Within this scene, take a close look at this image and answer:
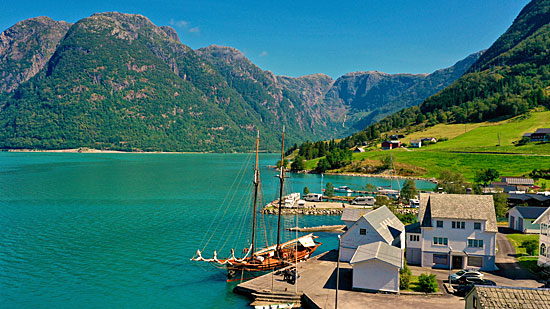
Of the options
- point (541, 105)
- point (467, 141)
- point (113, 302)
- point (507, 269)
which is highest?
point (541, 105)

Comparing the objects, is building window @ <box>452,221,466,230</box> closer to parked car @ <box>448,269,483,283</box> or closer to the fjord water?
parked car @ <box>448,269,483,283</box>

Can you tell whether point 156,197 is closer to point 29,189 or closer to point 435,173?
point 29,189

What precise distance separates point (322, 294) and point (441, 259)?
15.3 metres

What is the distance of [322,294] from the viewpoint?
1342 inches

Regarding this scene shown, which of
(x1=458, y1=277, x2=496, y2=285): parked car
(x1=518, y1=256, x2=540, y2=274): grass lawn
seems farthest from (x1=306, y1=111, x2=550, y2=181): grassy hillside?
(x1=458, y1=277, x2=496, y2=285): parked car

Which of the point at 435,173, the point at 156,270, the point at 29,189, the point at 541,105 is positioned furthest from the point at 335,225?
the point at 541,105

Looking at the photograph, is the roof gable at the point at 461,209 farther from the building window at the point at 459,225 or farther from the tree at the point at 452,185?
the tree at the point at 452,185

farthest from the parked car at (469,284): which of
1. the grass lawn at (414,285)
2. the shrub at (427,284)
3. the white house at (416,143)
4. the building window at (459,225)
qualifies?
the white house at (416,143)

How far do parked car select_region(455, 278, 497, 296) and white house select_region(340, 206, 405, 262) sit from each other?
8933 millimetres

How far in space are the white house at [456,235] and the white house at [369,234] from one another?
7.40 ft

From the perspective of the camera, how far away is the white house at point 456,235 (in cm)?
4009

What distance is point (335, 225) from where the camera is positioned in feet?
231

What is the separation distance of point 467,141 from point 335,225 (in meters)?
129

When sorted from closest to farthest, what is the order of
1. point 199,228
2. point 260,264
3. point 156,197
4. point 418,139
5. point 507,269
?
point 507,269, point 260,264, point 199,228, point 156,197, point 418,139
